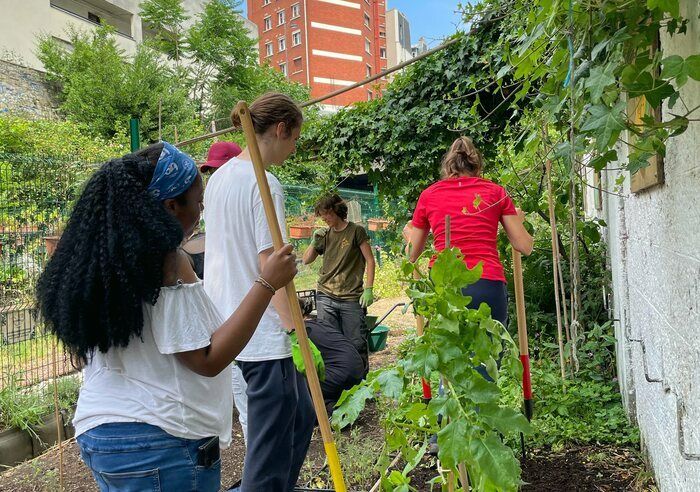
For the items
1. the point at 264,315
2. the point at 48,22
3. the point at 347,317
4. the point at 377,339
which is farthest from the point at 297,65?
the point at 264,315

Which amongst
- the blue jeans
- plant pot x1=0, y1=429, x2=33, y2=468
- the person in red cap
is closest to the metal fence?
plant pot x1=0, y1=429, x2=33, y2=468

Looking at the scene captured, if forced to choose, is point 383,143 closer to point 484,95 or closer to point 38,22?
point 484,95

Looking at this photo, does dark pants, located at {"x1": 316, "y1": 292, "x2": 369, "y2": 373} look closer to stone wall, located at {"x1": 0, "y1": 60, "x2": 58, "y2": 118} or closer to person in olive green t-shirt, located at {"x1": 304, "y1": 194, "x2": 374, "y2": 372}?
person in olive green t-shirt, located at {"x1": 304, "y1": 194, "x2": 374, "y2": 372}

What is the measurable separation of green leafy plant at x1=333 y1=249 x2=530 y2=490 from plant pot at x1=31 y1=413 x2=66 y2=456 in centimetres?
379

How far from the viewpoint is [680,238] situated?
1.75 metres

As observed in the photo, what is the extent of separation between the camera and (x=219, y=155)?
350 cm

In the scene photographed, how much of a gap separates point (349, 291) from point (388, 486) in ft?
11.9

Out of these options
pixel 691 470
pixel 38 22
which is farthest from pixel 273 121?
pixel 38 22

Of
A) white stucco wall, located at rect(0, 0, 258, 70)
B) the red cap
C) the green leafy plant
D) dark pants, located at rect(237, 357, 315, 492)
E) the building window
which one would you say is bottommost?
dark pants, located at rect(237, 357, 315, 492)

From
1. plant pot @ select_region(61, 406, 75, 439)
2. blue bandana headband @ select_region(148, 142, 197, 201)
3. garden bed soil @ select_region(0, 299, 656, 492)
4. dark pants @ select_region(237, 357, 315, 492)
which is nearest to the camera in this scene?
blue bandana headband @ select_region(148, 142, 197, 201)

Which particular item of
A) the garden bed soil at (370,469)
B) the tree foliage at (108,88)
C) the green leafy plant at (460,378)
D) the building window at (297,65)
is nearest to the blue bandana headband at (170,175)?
the green leafy plant at (460,378)

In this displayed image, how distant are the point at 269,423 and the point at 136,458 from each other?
2.94ft

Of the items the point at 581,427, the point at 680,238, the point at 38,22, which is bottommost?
the point at 581,427

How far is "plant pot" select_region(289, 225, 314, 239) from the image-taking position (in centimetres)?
1001
